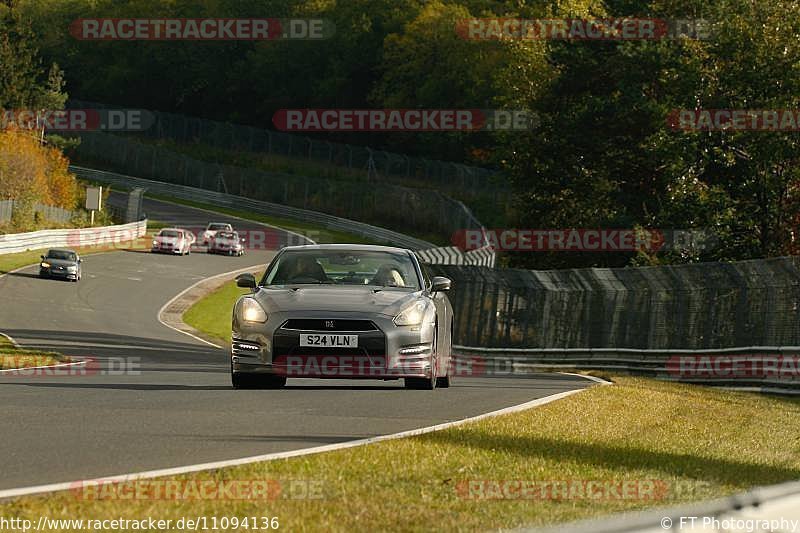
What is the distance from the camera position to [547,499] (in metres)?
8.13

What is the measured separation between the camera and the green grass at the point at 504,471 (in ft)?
23.6

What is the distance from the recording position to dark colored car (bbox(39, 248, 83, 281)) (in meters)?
56.8

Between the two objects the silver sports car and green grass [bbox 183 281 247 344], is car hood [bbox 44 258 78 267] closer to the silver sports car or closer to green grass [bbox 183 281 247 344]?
green grass [bbox 183 281 247 344]

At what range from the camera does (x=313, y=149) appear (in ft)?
372

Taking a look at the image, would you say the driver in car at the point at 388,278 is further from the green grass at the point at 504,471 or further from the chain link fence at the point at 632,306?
the chain link fence at the point at 632,306

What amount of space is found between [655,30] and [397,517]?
51217mm

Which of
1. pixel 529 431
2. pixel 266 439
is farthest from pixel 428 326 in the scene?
pixel 266 439

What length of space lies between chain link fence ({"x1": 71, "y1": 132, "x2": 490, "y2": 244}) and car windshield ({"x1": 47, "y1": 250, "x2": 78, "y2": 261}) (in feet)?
73.8

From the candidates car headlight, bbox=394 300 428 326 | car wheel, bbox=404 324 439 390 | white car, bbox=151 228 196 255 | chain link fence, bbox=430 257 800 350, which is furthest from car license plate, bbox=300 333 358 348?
white car, bbox=151 228 196 255

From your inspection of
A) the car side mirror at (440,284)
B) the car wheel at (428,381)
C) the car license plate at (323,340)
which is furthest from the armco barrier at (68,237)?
the car license plate at (323,340)

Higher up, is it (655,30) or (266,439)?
(655,30)

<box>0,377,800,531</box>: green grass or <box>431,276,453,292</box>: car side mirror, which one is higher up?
<box>431,276,453,292</box>: car side mirror

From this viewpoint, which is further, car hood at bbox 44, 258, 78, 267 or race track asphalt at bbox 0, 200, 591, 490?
car hood at bbox 44, 258, 78, 267

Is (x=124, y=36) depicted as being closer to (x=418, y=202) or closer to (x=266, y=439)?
(x=418, y=202)
